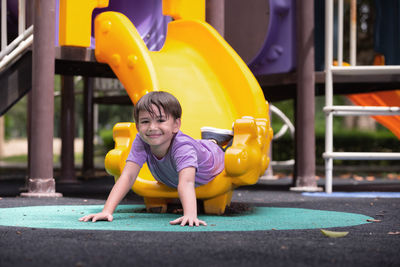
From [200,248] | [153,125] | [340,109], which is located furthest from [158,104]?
[340,109]

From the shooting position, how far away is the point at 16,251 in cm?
238

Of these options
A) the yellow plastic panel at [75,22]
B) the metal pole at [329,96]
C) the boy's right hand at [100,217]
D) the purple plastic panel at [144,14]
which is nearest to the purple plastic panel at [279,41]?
the metal pole at [329,96]

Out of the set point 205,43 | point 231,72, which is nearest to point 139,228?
point 231,72

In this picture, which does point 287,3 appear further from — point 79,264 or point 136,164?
point 79,264

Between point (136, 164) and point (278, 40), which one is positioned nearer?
point (136, 164)

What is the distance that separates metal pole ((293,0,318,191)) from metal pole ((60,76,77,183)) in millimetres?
3387

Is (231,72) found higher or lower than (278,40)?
lower

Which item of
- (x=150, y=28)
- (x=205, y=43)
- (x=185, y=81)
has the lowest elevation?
(x=185, y=81)

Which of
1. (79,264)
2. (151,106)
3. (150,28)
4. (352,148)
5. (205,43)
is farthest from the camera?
(352,148)

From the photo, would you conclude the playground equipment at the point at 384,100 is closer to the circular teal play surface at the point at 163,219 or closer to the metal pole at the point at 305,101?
the metal pole at the point at 305,101

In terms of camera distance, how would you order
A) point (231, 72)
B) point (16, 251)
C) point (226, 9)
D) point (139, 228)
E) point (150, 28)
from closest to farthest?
point (16, 251), point (139, 228), point (231, 72), point (150, 28), point (226, 9)

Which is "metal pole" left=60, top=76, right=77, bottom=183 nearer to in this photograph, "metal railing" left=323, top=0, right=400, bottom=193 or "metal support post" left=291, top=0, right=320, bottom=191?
"metal support post" left=291, top=0, right=320, bottom=191

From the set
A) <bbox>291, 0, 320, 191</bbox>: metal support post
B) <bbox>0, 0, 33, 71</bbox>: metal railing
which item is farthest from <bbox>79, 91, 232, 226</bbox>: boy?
<bbox>291, 0, 320, 191</bbox>: metal support post

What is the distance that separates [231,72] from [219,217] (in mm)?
1303
